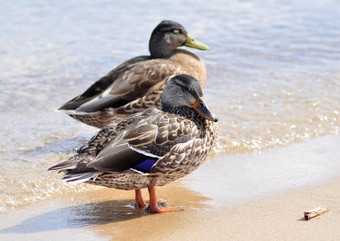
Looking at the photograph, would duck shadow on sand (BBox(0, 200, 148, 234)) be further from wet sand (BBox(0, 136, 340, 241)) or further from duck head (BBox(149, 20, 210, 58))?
duck head (BBox(149, 20, 210, 58))

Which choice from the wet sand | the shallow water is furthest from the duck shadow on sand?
the shallow water

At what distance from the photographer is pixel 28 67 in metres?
9.34

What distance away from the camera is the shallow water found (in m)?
6.64

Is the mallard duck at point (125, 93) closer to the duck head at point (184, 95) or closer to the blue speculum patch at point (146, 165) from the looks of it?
the duck head at point (184, 95)

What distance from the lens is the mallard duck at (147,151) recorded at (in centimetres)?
472

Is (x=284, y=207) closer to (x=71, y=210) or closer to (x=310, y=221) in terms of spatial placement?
(x=310, y=221)

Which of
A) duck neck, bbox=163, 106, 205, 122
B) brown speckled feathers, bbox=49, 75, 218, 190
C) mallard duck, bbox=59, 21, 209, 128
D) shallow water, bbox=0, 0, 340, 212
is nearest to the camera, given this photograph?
brown speckled feathers, bbox=49, 75, 218, 190

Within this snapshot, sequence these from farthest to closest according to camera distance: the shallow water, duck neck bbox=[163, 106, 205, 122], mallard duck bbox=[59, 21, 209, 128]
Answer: mallard duck bbox=[59, 21, 209, 128]
the shallow water
duck neck bbox=[163, 106, 205, 122]

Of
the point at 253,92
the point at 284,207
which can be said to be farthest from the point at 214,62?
the point at 284,207

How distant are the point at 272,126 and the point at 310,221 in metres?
2.58

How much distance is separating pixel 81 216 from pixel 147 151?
793mm

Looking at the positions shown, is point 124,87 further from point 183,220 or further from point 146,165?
point 183,220

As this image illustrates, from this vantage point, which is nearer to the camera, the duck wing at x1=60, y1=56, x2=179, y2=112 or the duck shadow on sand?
the duck shadow on sand

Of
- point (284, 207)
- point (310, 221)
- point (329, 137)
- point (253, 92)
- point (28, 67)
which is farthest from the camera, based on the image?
point (28, 67)
